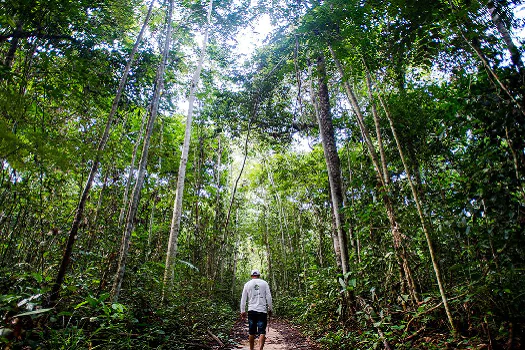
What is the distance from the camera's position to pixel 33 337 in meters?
3.06

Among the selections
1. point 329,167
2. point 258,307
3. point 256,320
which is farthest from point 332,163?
point 256,320

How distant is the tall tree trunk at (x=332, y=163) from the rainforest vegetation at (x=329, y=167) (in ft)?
0.17

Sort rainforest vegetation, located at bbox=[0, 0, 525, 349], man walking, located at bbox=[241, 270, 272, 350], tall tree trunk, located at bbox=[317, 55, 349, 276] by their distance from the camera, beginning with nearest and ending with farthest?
rainforest vegetation, located at bbox=[0, 0, 525, 349] → man walking, located at bbox=[241, 270, 272, 350] → tall tree trunk, located at bbox=[317, 55, 349, 276]

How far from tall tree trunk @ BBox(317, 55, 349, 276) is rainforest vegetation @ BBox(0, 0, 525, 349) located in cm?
5

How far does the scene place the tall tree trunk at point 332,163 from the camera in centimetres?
605

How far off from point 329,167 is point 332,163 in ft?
0.53

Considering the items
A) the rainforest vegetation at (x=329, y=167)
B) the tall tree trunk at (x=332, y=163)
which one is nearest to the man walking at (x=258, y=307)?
the rainforest vegetation at (x=329, y=167)

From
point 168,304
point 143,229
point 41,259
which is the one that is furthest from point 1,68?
point 143,229

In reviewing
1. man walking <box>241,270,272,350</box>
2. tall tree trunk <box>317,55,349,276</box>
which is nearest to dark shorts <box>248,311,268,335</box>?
man walking <box>241,270,272,350</box>

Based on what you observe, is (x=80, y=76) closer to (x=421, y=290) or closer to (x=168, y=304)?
(x=168, y=304)

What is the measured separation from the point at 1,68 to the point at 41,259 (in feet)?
9.86

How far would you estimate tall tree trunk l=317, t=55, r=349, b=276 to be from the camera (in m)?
6.05

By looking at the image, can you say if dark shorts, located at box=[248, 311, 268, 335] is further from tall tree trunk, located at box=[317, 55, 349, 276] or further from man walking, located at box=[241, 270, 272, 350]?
tall tree trunk, located at box=[317, 55, 349, 276]

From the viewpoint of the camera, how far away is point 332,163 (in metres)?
6.88
